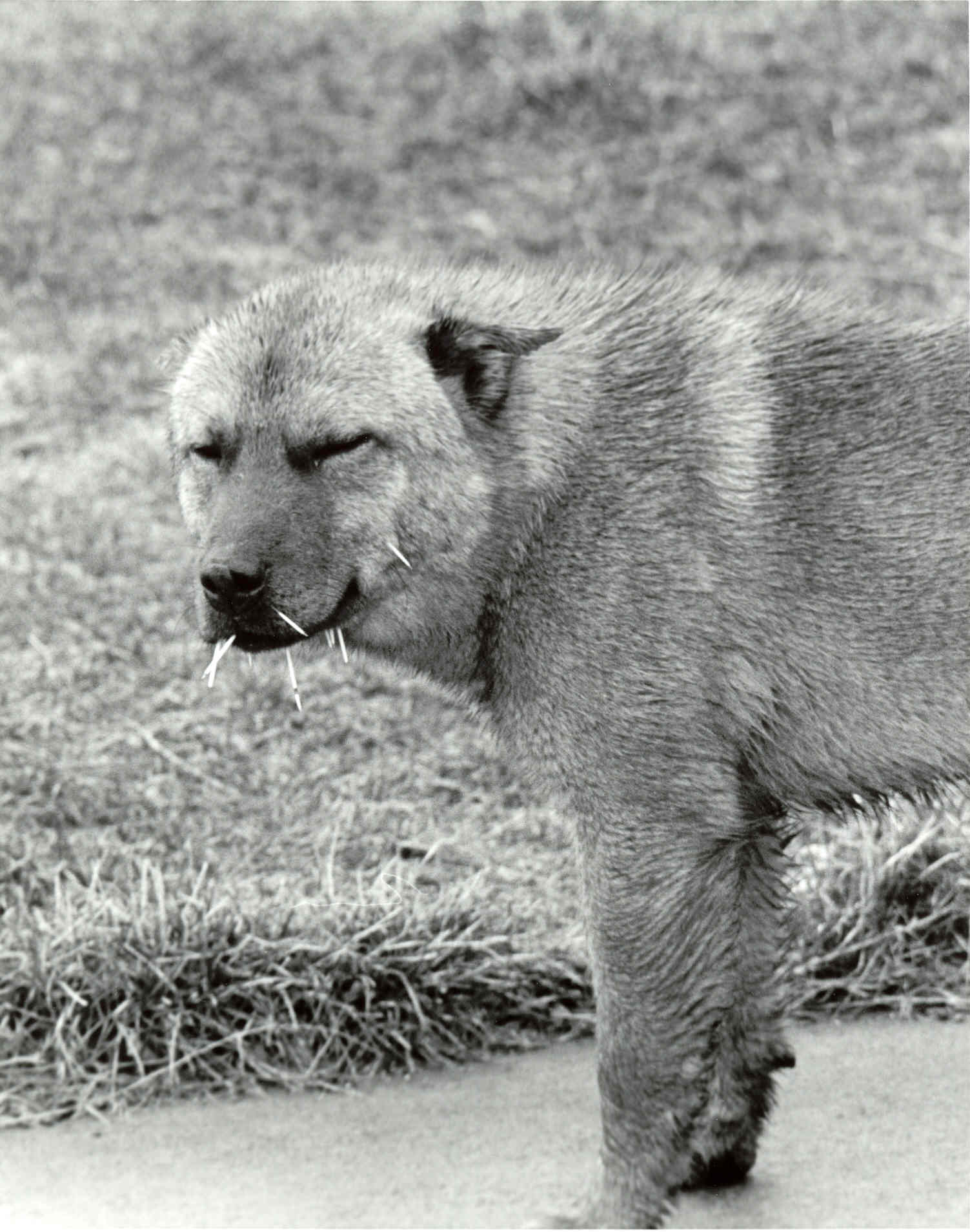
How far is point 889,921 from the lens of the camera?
4.82 metres

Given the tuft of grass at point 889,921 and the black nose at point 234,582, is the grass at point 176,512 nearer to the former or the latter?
the tuft of grass at point 889,921

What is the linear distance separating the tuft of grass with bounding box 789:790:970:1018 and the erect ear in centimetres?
152

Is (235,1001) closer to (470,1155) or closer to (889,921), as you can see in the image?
(470,1155)

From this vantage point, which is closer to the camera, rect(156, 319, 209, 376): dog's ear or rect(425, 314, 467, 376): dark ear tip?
rect(425, 314, 467, 376): dark ear tip

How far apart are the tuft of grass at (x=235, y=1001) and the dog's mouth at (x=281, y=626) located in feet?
3.25

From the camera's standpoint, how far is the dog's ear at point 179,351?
421 cm

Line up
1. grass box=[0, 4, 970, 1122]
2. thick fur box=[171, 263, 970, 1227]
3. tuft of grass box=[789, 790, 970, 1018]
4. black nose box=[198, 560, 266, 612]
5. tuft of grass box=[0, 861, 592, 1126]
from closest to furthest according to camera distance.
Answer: black nose box=[198, 560, 266, 612], thick fur box=[171, 263, 970, 1227], tuft of grass box=[0, 861, 592, 1126], grass box=[0, 4, 970, 1122], tuft of grass box=[789, 790, 970, 1018]

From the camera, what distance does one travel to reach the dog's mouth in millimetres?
3670

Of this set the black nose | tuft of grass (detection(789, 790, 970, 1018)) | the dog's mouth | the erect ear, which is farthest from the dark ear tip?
tuft of grass (detection(789, 790, 970, 1018))

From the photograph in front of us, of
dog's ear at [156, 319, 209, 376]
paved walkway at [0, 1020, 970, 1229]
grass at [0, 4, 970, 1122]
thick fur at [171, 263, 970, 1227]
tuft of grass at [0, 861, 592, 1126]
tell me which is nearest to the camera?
thick fur at [171, 263, 970, 1227]

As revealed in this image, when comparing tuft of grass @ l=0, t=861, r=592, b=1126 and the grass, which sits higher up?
the grass

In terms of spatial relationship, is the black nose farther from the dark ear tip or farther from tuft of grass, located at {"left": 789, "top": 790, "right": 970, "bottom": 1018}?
tuft of grass, located at {"left": 789, "top": 790, "right": 970, "bottom": 1018}

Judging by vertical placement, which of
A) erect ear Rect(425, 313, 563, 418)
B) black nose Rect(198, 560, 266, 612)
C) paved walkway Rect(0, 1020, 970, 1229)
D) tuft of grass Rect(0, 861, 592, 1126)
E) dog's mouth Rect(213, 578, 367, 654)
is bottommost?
paved walkway Rect(0, 1020, 970, 1229)

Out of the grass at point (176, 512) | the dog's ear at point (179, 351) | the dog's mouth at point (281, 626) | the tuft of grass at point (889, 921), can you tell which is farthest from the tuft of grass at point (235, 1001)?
the dog's ear at point (179, 351)
